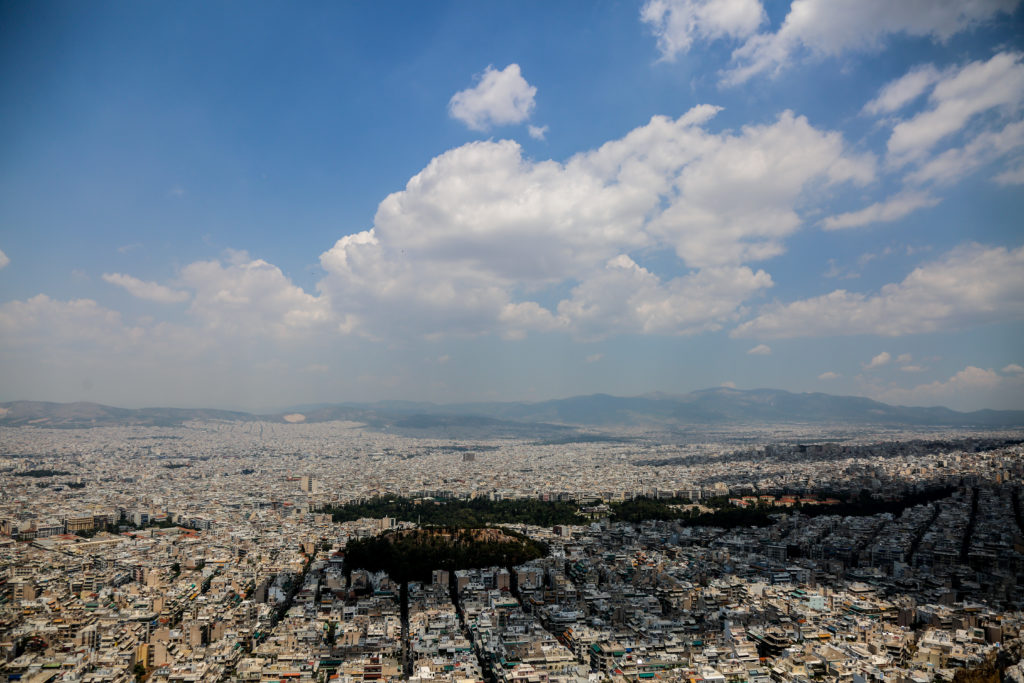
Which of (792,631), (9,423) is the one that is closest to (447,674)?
(792,631)

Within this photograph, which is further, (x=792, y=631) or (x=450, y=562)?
(x=450, y=562)

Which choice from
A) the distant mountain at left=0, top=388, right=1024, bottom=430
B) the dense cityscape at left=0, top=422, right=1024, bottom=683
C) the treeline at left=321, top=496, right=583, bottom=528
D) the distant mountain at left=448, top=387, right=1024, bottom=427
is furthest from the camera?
the distant mountain at left=448, top=387, right=1024, bottom=427

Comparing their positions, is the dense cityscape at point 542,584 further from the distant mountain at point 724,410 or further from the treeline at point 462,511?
the distant mountain at point 724,410

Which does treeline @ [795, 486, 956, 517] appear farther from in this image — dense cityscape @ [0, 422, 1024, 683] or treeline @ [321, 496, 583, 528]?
treeline @ [321, 496, 583, 528]

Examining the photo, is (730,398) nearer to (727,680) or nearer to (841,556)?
(841,556)

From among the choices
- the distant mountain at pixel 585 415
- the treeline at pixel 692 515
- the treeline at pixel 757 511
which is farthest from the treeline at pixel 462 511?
the distant mountain at pixel 585 415

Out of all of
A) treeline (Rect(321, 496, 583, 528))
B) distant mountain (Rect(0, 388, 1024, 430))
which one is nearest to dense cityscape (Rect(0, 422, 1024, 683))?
treeline (Rect(321, 496, 583, 528))
